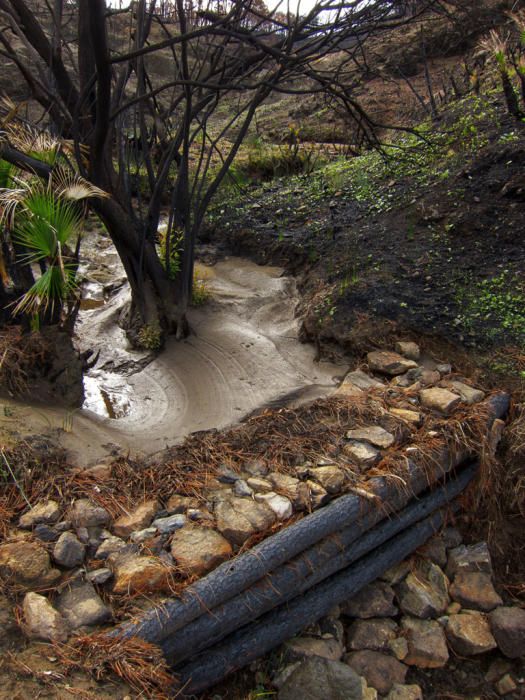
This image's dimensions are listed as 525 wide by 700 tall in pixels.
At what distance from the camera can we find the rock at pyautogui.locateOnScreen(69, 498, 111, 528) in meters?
2.56

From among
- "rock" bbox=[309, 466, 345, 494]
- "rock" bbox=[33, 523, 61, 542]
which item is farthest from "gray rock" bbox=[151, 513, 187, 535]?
"rock" bbox=[309, 466, 345, 494]

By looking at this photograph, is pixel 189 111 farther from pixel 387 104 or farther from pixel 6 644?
pixel 387 104

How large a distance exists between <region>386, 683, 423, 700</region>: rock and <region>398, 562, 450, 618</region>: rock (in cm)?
36

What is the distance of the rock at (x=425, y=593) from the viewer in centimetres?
300

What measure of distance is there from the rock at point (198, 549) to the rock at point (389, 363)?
186 cm

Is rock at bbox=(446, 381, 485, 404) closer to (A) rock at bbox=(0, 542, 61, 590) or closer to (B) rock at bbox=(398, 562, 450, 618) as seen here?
(B) rock at bbox=(398, 562, 450, 618)

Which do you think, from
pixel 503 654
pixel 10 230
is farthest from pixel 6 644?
pixel 503 654

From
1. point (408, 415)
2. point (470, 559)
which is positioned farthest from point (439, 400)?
point (470, 559)

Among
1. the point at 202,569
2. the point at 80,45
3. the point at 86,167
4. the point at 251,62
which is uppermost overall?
the point at 80,45

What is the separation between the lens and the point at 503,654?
117 inches

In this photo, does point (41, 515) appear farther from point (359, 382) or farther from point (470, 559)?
point (470, 559)

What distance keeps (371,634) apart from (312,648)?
1.23ft

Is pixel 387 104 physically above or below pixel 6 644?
above

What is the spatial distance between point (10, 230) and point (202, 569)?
7.50ft
